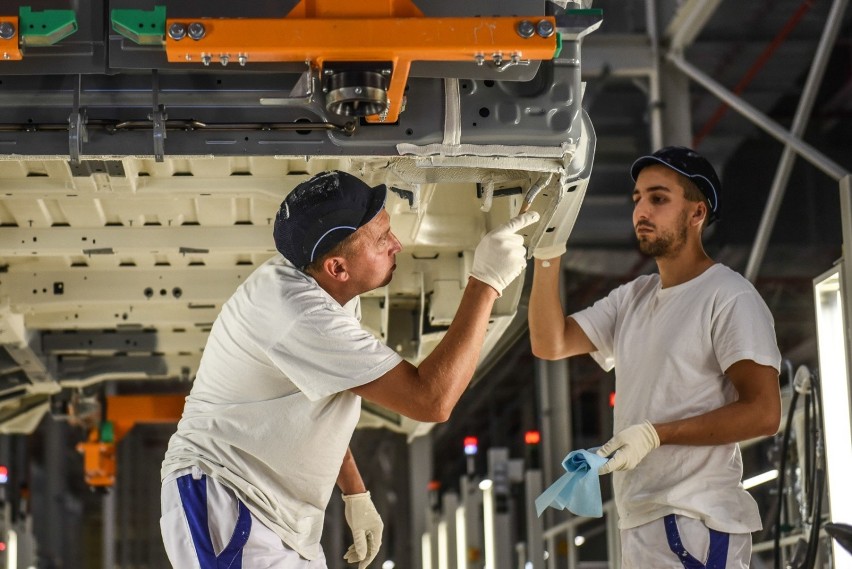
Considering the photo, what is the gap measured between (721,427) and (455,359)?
28.7 inches

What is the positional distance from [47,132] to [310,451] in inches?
45.2

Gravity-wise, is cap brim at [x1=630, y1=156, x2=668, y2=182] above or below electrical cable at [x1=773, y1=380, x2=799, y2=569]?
above

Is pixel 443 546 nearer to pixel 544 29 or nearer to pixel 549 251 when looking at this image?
pixel 549 251

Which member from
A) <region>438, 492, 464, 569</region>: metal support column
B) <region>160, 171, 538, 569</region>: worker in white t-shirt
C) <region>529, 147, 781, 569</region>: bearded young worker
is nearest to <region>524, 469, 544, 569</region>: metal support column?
<region>438, 492, 464, 569</region>: metal support column

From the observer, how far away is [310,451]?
313 centimetres

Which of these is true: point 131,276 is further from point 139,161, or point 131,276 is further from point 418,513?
point 418,513

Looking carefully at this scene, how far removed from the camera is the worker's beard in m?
3.39

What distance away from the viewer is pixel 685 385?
3.24m

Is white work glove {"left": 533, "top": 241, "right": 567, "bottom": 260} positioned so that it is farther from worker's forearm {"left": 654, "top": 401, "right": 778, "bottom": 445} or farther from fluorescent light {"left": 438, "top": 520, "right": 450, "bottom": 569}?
fluorescent light {"left": 438, "top": 520, "right": 450, "bottom": 569}

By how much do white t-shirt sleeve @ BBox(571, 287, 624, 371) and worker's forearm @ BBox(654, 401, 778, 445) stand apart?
0.59m

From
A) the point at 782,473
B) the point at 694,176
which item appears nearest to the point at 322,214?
the point at 694,176

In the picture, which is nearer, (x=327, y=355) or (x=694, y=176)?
(x=327, y=355)

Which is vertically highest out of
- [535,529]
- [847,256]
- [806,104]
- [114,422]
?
[806,104]

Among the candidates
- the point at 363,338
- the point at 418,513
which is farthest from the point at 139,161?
the point at 418,513
